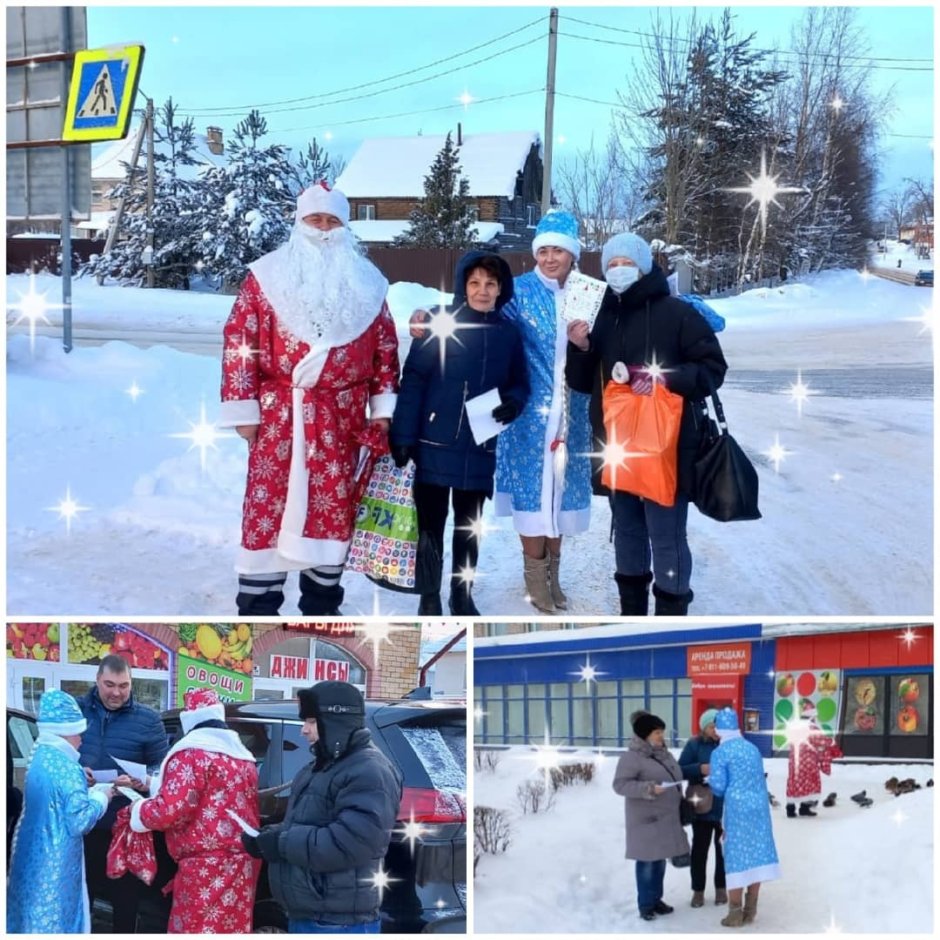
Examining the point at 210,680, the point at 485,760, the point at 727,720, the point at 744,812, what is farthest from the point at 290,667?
the point at 744,812

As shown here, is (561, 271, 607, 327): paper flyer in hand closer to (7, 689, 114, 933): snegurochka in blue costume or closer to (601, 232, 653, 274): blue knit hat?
(601, 232, 653, 274): blue knit hat

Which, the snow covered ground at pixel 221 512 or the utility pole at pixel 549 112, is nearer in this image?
the snow covered ground at pixel 221 512

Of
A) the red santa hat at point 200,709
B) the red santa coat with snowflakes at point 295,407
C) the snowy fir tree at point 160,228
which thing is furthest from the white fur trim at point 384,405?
the snowy fir tree at point 160,228

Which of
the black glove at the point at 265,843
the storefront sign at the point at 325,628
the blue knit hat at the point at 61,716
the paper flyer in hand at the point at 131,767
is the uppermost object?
the storefront sign at the point at 325,628

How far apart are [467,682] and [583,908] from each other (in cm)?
92

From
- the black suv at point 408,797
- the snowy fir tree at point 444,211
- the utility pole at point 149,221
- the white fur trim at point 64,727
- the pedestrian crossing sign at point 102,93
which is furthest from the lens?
the utility pole at point 149,221

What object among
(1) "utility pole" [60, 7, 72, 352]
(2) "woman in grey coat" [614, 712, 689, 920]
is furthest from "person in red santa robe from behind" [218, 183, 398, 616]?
(1) "utility pole" [60, 7, 72, 352]

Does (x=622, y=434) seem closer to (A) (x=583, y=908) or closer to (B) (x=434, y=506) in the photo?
(B) (x=434, y=506)

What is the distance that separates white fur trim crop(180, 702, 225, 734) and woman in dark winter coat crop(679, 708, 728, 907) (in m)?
1.65

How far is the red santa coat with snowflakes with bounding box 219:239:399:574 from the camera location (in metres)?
3.24

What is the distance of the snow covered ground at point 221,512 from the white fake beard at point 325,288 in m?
0.54

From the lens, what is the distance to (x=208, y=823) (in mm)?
3129

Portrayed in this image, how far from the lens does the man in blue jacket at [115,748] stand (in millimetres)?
3311

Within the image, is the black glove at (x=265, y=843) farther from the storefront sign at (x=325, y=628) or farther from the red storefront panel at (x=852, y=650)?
the red storefront panel at (x=852, y=650)
